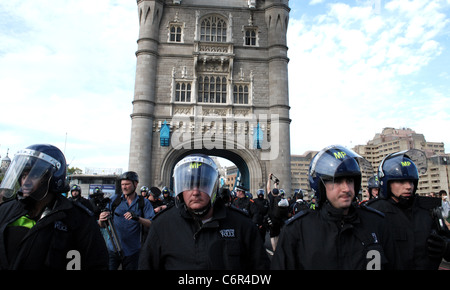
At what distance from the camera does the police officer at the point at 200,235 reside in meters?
2.19

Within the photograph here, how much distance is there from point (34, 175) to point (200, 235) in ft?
4.59

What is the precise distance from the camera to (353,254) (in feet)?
6.75

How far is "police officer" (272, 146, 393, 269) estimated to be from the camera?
2.04 metres

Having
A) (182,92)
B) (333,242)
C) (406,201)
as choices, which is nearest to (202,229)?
(333,242)

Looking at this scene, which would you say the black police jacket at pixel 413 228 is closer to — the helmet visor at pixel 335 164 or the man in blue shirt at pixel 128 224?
the helmet visor at pixel 335 164

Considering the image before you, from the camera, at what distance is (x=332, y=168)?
236cm

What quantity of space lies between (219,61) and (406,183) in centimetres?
1950

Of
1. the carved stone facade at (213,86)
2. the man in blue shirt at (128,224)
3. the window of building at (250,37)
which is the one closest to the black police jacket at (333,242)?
the man in blue shirt at (128,224)

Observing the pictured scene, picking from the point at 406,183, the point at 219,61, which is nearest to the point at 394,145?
the point at 219,61

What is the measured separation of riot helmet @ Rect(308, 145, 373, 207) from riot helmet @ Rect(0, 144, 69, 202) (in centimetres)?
206

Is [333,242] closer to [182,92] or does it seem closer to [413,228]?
[413,228]
